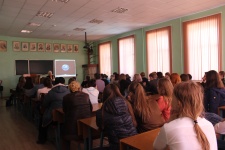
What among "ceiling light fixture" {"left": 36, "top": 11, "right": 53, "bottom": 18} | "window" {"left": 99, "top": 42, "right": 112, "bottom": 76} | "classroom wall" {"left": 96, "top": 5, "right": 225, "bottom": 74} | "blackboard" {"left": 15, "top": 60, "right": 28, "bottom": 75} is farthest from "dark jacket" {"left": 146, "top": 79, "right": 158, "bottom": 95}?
"blackboard" {"left": 15, "top": 60, "right": 28, "bottom": 75}

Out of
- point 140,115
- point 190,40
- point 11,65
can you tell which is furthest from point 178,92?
point 11,65

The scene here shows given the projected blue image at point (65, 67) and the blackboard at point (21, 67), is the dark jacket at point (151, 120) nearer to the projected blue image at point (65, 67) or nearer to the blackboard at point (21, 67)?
the blackboard at point (21, 67)

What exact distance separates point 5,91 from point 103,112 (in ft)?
34.1

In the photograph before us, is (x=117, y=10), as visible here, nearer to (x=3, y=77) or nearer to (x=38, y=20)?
(x=38, y=20)

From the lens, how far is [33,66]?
11219 millimetres

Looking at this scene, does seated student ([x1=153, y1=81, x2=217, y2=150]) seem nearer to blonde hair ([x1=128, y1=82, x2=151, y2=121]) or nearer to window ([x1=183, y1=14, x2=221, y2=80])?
blonde hair ([x1=128, y1=82, x2=151, y2=121])

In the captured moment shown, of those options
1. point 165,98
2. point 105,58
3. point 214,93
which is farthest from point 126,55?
point 165,98

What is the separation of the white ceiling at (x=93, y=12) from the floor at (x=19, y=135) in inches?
137

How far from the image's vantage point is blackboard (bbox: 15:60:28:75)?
10834 mm

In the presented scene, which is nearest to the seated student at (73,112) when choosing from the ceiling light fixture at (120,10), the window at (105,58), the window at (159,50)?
the ceiling light fixture at (120,10)

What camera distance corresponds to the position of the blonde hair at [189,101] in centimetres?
123

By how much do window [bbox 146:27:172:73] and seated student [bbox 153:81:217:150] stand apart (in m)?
6.87

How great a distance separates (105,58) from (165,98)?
9.45 meters

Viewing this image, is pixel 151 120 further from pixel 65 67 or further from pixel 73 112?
pixel 65 67
